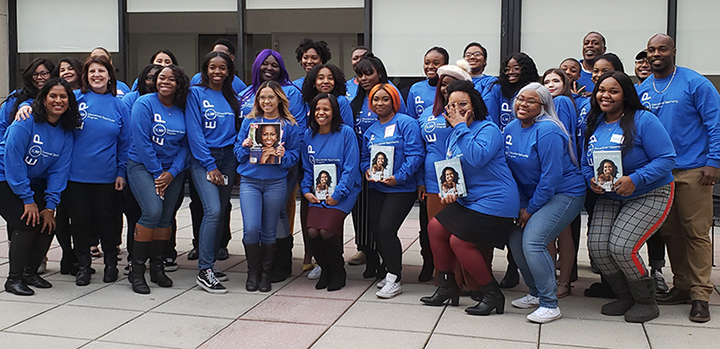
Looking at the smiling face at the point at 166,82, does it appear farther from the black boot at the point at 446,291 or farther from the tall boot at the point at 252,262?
the black boot at the point at 446,291

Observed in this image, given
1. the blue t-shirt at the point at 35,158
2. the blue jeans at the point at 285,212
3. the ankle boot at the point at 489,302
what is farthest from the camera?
the blue jeans at the point at 285,212

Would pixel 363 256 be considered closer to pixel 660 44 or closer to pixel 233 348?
pixel 233 348

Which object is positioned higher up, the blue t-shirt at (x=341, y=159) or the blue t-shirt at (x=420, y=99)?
the blue t-shirt at (x=420, y=99)

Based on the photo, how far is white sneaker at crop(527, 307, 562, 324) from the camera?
15.3 feet

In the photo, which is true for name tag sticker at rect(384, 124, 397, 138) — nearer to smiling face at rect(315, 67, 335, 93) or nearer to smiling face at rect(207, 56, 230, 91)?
smiling face at rect(315, 67, 335, 93)

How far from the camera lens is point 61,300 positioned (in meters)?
5.25

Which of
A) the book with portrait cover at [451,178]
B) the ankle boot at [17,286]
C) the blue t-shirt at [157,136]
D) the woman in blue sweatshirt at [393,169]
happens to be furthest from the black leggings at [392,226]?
the ankle boot at [17,286]

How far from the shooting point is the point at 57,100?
529cm

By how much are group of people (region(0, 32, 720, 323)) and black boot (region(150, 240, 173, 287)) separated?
0.01 metres

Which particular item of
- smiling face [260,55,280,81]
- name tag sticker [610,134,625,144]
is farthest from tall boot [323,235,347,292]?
name tag sticker [610,134,625,144]

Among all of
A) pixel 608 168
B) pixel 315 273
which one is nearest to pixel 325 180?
pixel 315 273

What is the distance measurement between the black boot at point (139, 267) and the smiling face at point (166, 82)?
Answer: 49.3 inches

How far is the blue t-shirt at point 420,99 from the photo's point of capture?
19.4 feet

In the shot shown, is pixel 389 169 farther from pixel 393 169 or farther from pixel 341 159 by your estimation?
pixel 341 159
